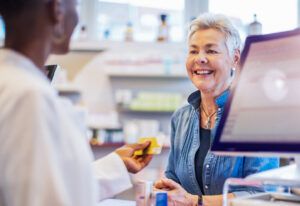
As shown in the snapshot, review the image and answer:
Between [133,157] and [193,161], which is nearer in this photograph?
[133,157]

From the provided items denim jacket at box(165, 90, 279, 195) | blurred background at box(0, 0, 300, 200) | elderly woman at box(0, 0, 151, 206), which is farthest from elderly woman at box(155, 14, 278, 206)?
blurred background at box(0, 0, 300, 200)

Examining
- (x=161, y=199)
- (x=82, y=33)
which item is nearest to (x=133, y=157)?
(x=161, y=199)

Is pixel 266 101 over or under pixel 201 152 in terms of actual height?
over

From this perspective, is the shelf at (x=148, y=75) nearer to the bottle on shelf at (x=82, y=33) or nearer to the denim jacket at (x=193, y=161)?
the bottle on shelf at (x=82, y=33)

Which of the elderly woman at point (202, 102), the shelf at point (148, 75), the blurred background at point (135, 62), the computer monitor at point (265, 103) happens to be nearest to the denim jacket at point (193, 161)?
the elderly woman at point (202, 102)

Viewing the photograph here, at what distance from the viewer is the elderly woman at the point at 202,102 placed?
1.90 m

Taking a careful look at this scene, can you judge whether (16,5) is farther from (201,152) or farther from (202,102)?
(202,102)

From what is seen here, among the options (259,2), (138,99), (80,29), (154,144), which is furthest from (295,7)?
(154,144)

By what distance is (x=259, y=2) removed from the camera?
4445mm

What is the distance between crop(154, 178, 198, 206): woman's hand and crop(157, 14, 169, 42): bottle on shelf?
2.82m

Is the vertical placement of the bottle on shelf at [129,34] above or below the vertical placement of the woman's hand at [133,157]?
above

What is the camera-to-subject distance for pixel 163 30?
168 inches

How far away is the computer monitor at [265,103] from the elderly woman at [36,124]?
442 mm

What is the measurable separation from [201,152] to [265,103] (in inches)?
33.3
